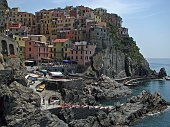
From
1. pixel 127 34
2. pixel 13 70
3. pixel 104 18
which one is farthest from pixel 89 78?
pixel 127 34

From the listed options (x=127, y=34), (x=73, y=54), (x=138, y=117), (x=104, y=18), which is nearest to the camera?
(x=138, y=117)

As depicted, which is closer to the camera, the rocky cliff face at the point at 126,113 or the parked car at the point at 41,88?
the rocky cliff face at the point at 126,113

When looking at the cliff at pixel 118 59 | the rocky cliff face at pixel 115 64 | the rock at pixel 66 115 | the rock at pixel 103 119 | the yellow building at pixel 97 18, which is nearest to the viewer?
the rock at pixel 66 115

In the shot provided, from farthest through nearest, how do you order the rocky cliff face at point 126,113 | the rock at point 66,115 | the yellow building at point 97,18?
the yellow building at point 97,18
the rocky cliff face at point 126,113
the rock at point 66,115

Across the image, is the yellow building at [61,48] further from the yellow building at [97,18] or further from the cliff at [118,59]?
the yellow building at [97,18]

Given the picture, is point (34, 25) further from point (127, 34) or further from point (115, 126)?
point (115, 126)

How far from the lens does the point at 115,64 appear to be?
10606 centimetres

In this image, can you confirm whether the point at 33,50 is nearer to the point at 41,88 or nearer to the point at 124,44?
the point at 41,88

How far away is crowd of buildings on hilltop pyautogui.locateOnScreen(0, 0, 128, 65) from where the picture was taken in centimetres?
8981

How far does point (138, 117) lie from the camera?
194ft

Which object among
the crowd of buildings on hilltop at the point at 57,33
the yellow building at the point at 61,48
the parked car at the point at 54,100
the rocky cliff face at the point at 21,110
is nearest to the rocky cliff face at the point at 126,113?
the rocky cliff face at the point at 21,110

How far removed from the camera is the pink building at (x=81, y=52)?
91812mm

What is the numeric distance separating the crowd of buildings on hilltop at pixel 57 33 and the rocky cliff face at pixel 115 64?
2398mm

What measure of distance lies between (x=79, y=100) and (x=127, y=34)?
72.5 metres
